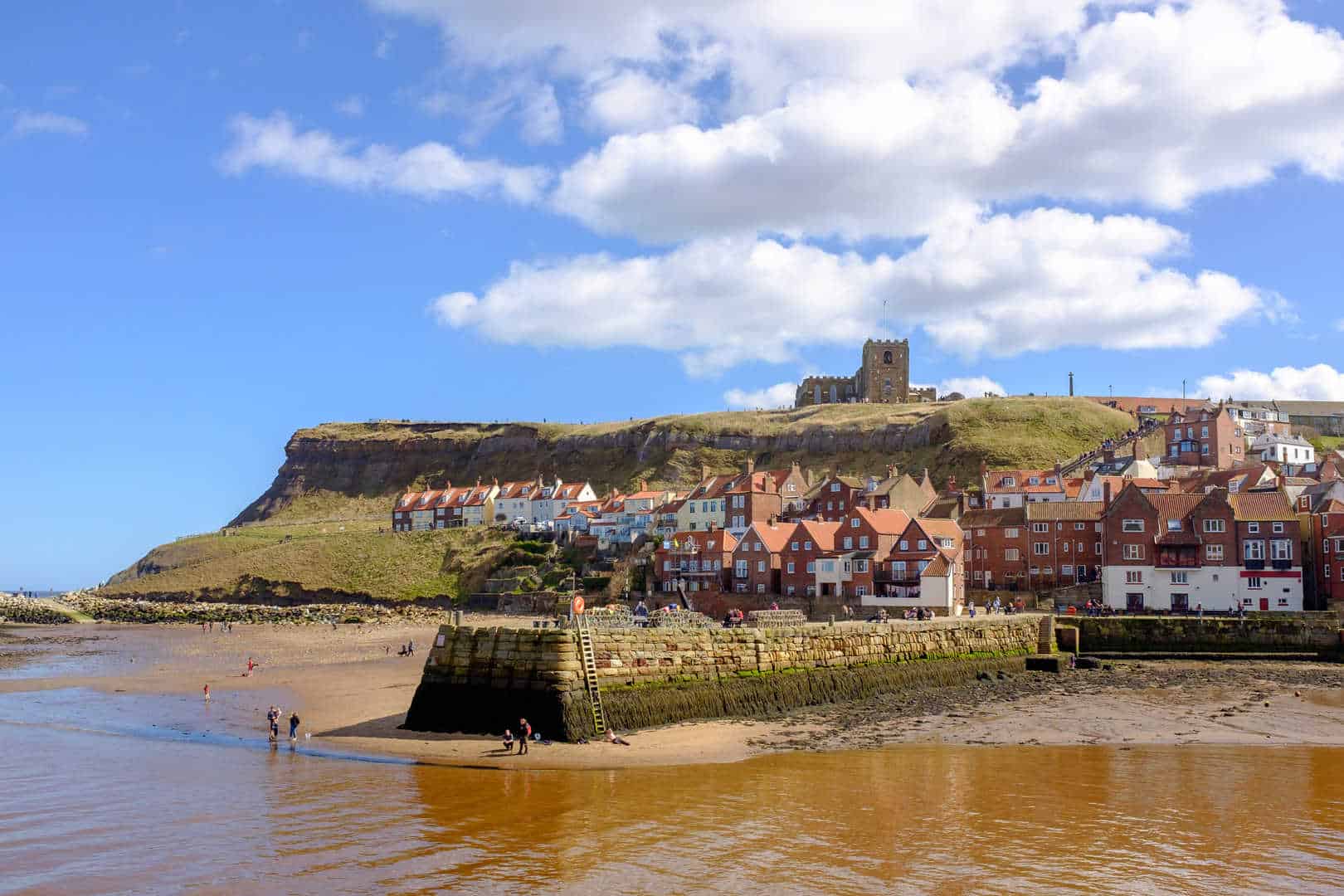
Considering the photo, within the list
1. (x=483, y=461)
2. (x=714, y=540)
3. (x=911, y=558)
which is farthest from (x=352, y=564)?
(x=911, y=558)

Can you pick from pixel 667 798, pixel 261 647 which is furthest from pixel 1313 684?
pixel 261 647

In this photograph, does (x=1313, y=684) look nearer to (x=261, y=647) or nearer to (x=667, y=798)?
(x=667, y=798)

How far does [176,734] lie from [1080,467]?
86.8 metres

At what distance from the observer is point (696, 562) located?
75.4 m

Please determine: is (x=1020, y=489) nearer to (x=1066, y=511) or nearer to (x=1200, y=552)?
(x=1066, y=511)

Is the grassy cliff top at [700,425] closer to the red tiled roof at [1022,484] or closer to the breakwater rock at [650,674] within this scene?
the red tiled roof at [1022,484]

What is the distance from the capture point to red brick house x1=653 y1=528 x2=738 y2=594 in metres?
73.6

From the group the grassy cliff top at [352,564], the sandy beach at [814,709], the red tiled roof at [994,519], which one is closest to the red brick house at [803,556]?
the red tiled roof at [994,519]

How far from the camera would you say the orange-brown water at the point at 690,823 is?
18281mm

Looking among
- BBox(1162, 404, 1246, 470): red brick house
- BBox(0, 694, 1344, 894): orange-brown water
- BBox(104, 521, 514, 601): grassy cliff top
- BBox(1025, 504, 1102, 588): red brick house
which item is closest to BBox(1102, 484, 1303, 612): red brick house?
BBox(1025, 504, 1102, 588): red brick house

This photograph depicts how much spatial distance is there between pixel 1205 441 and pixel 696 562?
167 feet

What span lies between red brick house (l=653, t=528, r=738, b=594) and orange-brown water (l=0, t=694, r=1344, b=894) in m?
43.5

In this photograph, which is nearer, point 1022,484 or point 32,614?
point 1022,484

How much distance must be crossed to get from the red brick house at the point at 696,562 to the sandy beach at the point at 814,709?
2376cm
